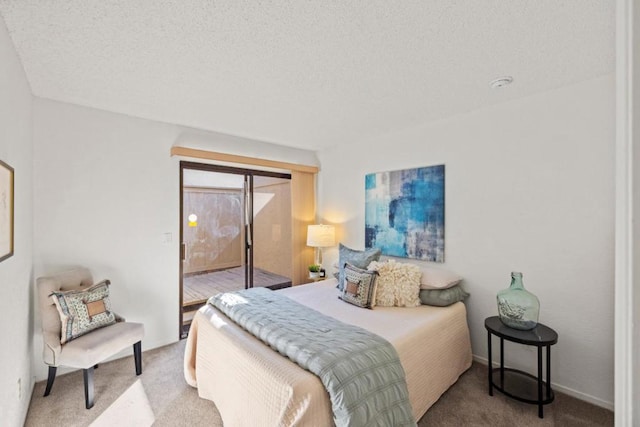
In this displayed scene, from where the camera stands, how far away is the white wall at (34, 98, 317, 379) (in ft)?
8.12

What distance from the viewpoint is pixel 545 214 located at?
7.53 ft

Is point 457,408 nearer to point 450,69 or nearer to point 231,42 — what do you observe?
point 450,69

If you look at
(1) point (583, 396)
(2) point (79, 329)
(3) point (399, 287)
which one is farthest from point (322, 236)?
(1) point (583, 396)

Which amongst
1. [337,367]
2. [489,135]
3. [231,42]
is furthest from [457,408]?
[231,42]

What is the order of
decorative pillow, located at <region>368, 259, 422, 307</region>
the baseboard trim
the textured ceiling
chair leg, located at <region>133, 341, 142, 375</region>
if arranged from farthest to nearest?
decorative pillow, located at <region>368, 259, 422, 307</region>, chair leg, located at <region>133, 341, 142, 375</region>, the baseboard trim, the textured ceiling

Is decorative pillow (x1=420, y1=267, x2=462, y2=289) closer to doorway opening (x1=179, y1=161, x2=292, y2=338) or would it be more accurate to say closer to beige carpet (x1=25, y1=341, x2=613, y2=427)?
beige carpet (x1=25, y1=341, x2=613, y2=427)

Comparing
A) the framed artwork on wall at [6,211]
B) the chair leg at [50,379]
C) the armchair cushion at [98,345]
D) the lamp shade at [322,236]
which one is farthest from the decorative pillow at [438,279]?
the chair leg at [50,379]

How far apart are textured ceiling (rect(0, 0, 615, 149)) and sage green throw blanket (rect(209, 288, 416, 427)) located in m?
1.78

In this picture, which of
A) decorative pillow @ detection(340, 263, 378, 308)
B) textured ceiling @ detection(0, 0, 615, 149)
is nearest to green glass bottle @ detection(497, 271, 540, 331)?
decorative pillow @ detection(340, 263, 378, 308)

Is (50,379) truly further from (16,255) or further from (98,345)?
(16,255)

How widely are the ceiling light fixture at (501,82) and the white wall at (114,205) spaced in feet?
9.55

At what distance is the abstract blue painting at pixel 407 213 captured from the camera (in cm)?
294

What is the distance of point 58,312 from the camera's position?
2.20 meters

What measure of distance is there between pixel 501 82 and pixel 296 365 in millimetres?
2439
